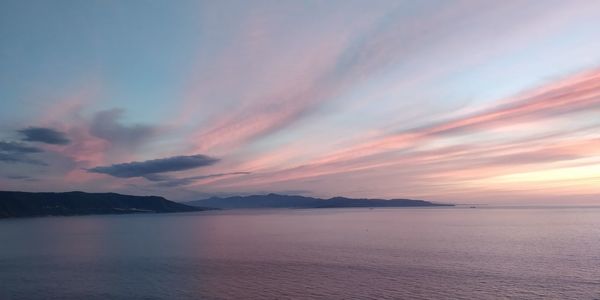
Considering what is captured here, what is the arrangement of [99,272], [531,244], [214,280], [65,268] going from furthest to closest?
1. [531,244]
2. [65,268]
3. [99,272]
4. [214,280]

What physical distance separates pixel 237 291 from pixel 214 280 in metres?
8.41

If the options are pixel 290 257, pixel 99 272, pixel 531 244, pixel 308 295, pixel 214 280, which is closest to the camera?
pixel 308 295

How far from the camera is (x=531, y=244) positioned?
9650 cm

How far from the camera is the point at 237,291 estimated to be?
51969 mm

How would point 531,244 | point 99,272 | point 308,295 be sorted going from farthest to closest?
point 531,244 → point 99,272 → point 308,295

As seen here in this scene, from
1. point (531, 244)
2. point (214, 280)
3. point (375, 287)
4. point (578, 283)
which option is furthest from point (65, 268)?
point (531, 244)

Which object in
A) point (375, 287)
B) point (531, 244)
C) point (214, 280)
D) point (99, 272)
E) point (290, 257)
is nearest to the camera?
point (375, 287)

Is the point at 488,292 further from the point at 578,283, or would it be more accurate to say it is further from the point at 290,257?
the point at 290,257

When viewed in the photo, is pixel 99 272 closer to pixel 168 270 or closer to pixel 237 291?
pixel 168 270

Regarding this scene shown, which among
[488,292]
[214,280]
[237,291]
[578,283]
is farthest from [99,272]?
[578,283]

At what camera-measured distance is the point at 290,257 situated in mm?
79875

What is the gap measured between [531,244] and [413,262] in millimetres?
41667

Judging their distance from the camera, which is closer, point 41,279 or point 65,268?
point 41,279

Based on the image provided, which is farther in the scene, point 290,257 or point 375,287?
point 290,257
